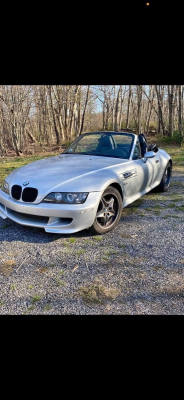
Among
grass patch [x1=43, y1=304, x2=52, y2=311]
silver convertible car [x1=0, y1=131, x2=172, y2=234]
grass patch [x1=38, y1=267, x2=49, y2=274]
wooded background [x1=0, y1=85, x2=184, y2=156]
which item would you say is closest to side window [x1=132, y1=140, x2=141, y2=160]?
silver convertible car [x1=0, y1=131, x2=172, y2=234]

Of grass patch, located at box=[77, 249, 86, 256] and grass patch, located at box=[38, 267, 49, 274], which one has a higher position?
grass patch, located at box=[77, 249, 86, 256]

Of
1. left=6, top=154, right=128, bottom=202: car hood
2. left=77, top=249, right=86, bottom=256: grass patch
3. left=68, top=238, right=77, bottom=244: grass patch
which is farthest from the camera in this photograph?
left=68, top=238, right=77, bottom=244: grass patch

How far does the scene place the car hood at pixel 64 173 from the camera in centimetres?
296

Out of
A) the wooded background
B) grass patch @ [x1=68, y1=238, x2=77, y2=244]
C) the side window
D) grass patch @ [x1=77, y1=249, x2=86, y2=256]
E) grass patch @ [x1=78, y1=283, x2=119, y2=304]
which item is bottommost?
grass patch @ [x1=78, y1=283, x2=119, y2=304]

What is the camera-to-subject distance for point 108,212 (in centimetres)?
333

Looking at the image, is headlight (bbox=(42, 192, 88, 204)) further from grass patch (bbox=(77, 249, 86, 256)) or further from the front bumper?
grass patch (bbox=(77, 249, 86, 256))

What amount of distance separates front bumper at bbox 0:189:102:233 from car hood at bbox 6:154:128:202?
174mm

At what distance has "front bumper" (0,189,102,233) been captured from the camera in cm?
283

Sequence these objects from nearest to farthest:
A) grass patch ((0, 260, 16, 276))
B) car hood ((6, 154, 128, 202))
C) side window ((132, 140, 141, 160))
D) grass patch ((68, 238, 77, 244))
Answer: grass patch ((0, 260, 16, 276)) < car hood ((6, 154, 128, 202)) < grass patch ((68, 238, 77, 244)) < side window ((132, 140, 141, 160))

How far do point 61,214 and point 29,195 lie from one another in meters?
0.51

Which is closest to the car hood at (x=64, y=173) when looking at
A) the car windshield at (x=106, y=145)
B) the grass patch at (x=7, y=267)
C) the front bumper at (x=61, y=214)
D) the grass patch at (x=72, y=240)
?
the front bumper at (x=61, y=214)

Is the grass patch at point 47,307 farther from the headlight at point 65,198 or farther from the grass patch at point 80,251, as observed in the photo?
the headlight at point 65,198

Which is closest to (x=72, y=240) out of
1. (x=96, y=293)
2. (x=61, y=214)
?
(x=61, y=214)
